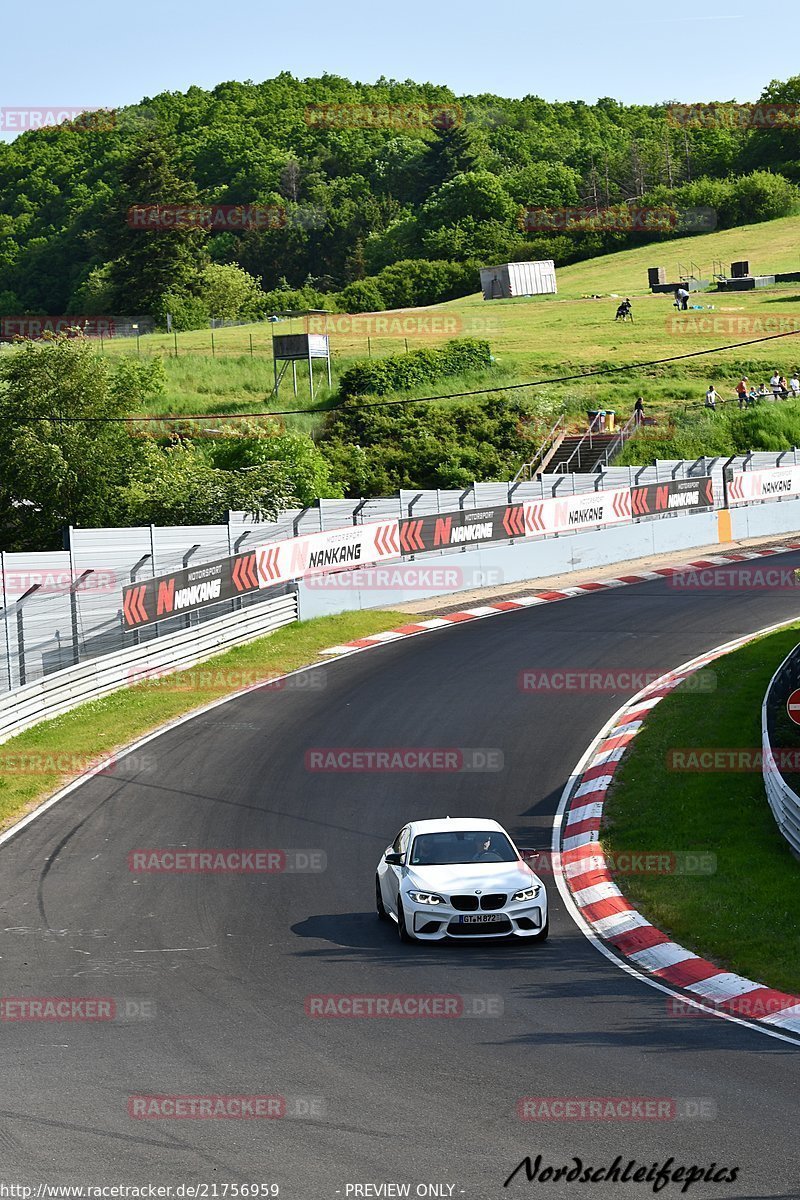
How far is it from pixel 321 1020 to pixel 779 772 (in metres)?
8.04

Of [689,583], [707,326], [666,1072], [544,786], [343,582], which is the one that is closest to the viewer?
[666,1072]

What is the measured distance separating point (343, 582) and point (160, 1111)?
82.9 ft

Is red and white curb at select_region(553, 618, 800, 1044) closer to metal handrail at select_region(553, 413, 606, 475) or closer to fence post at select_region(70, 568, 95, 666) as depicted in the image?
fence post at select_region(70, 568, 95, 666)

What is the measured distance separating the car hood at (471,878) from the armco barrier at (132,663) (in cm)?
1170

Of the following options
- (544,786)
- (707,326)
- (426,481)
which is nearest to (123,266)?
(707,326)

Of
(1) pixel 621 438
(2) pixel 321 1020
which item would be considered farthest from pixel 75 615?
(1) pixel 621 438

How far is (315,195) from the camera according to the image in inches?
6580

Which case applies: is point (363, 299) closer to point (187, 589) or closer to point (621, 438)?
point (621, 438)

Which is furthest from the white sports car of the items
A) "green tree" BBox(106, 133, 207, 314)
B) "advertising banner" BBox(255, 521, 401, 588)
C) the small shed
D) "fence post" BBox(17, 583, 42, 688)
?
"green tree" BBox(106, 133, 207, 314)

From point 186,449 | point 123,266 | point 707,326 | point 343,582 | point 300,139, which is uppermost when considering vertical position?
point 300,139

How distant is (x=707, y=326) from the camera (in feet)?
292

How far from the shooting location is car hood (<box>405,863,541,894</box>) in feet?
47.1

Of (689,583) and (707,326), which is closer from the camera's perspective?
(689,583)

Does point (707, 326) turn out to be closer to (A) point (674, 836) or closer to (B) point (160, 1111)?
(A) point (674, 836)
